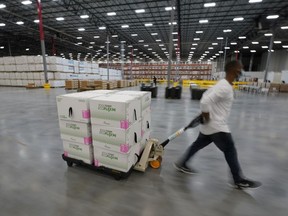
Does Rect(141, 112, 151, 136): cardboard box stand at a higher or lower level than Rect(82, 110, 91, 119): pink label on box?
lower

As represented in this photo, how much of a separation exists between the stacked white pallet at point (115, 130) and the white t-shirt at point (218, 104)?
0.91 metres

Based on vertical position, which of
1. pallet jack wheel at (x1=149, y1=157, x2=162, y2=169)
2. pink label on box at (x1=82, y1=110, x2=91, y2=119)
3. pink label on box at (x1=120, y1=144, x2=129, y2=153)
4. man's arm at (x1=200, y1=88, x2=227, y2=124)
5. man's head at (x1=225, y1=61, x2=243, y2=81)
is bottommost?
pallet jack wheel at (x1=149, y1=157, x2=162, y2=169)

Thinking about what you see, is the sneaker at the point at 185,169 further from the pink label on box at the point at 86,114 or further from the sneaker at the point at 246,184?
the pink label on box at the point at 86,114

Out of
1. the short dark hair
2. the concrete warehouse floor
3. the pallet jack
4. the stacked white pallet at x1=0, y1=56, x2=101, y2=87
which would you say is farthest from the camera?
the stacked white pallet at x1=0, y1=56, x2=101, y2=87

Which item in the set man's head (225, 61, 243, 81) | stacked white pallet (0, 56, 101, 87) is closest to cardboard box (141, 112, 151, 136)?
man's head (225, 61, 243, 81)

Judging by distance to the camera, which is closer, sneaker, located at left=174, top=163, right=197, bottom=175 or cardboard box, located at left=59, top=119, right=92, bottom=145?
cardboard box, located at left=59, top=119, right=92, bottom=145

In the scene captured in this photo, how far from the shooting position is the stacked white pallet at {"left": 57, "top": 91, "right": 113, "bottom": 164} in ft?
7.30

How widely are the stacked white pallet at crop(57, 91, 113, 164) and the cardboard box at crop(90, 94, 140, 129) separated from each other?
0.14 metres

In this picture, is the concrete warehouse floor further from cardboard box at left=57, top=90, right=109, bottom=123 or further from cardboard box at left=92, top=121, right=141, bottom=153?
cardboard box at left=57, top=90, right=109, bottom=123

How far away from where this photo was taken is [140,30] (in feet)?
72.0

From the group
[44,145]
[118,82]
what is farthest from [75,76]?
[44,145]

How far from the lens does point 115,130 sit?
2109 mm

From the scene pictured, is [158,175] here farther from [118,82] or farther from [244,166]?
[118,82]

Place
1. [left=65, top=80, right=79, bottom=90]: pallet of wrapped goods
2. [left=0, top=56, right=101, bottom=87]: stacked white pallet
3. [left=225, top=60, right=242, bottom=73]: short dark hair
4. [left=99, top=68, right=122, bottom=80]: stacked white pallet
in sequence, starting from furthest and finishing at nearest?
1. [left=99, top=68, right=122, bottom=80]: stacked white pallet
2. [left=0, top=56, right=101, bottom=87]: stacked white pallet
3. [left=65, top=80, right=79, bottom=90]: pallet of wrapped goods
4. [left=225, top=60, right=242, bottom=73]: short dark hair
